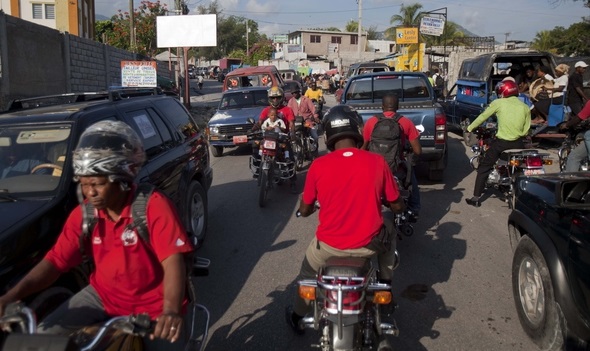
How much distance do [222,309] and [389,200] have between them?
2.01m

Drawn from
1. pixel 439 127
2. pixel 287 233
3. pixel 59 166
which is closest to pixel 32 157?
pixel 59 166

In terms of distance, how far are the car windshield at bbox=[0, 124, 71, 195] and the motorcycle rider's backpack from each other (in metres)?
1.39

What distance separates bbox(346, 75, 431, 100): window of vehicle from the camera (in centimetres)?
1024

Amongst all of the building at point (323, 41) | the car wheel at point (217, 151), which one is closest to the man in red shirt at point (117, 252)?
the car wheel at point (217, 151)

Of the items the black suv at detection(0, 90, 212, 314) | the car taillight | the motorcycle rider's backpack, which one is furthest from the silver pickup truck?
the motorcycle rider's backpack

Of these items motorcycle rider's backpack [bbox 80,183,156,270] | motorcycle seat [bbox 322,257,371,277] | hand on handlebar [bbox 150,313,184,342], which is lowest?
→ hand on handlebar [bbox 150,313,184,342]

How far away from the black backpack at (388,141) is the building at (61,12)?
27955 mm

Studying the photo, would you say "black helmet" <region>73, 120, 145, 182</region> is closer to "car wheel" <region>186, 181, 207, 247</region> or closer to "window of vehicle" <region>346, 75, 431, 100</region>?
"car wheel" <region>186, 181, 207, 247</region>

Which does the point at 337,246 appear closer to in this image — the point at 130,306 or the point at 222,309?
the point at 130,306

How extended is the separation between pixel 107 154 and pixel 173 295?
0.73 m

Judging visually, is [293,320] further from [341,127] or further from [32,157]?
[32,157]

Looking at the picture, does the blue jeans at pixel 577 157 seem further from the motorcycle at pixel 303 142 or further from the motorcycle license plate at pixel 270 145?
the motorcycle at pixel 303 142

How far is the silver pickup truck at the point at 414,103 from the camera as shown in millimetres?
8938

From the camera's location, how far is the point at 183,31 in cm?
2511
